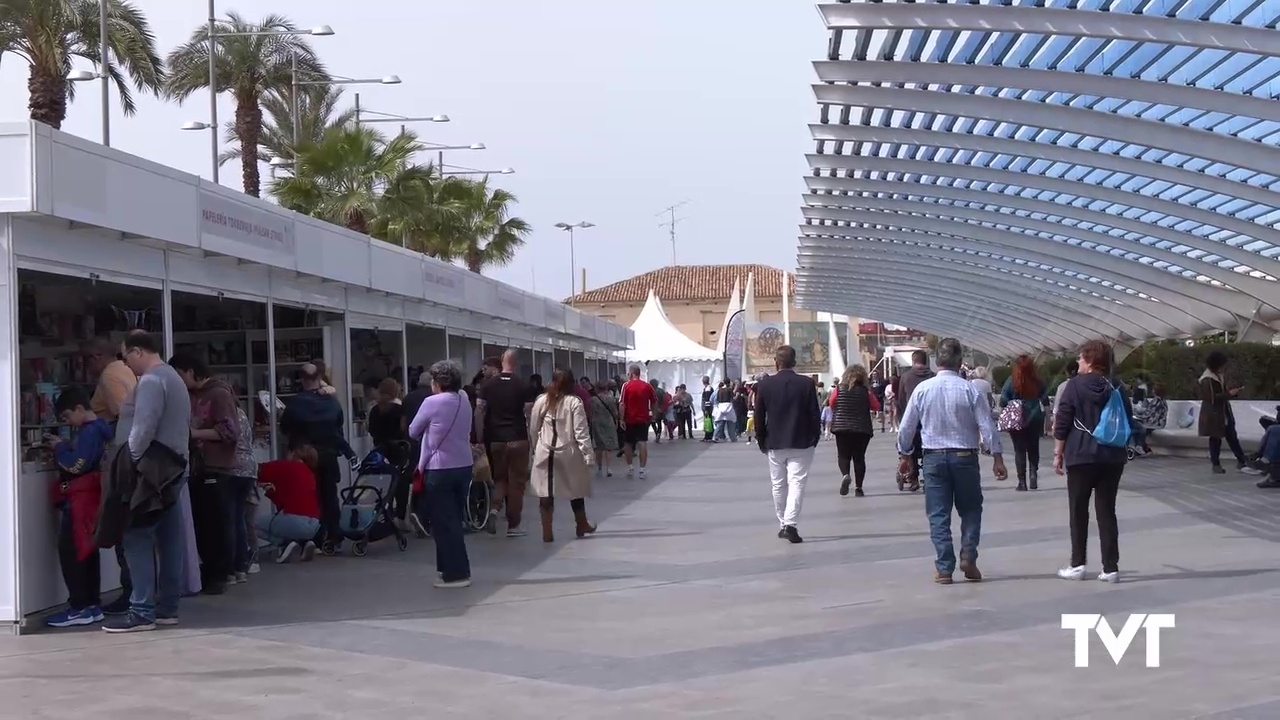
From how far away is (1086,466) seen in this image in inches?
409

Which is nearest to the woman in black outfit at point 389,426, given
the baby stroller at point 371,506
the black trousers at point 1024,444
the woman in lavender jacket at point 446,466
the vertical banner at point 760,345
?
the baby stroller at point 371,506

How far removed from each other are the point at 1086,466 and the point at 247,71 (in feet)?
96.4

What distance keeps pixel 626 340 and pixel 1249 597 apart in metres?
36.9

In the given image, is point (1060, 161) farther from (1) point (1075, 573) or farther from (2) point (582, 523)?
(1) point (1075, 573)

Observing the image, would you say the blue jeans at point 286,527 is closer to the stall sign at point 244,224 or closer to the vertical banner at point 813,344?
the stall sign at point 244,224

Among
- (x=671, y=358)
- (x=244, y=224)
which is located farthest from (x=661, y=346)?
(x=244, y=224)

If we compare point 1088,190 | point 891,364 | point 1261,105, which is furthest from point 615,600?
point 891,364

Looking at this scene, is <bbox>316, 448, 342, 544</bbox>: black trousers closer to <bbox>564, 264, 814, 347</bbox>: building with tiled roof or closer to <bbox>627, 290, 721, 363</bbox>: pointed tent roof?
<bbox>627, 290, 721, 363</bbox>: pointed tent roof

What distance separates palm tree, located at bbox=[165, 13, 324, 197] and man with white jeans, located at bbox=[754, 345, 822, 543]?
24334 millimetres

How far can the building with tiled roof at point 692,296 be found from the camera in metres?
96.7

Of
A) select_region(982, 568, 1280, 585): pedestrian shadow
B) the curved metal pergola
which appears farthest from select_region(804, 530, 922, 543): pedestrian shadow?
the curved metal pergola

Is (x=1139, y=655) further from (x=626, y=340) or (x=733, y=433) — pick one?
(x=626, y=340)

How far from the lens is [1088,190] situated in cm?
2934

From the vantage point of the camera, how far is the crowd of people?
9.43 m
